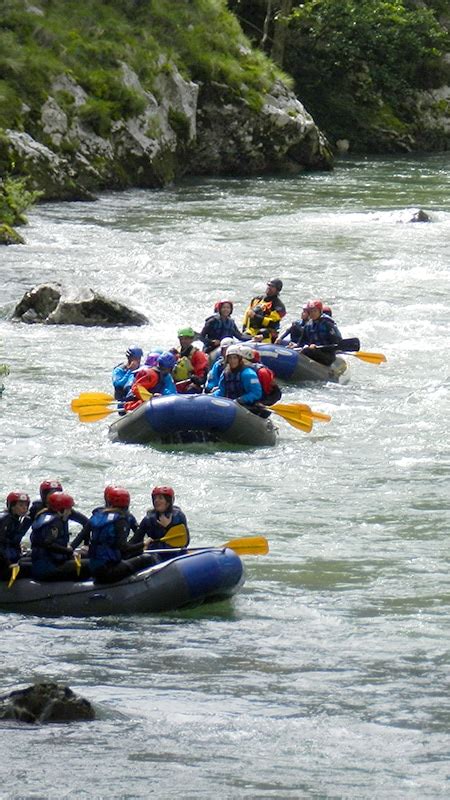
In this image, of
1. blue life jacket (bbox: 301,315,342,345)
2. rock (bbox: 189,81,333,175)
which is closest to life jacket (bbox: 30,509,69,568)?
blue life jacket (bbox: 301,315,342,345)

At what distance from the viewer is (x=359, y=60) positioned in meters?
37.7

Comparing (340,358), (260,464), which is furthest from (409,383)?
(260,464)

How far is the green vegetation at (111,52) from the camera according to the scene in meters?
27.7

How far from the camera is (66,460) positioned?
13.1m

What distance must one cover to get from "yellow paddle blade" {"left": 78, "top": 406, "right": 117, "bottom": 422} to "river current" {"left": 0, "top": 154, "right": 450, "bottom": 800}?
200mm

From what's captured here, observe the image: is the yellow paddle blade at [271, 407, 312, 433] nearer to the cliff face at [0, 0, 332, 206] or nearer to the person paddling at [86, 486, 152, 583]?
the person paddling at [86, 486, 152, 583]

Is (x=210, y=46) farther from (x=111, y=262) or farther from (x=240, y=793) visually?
(x=240, y=793)

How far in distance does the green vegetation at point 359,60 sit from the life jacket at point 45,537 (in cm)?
2765

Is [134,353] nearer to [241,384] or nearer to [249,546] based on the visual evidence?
[241,384]

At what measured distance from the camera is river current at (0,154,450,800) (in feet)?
24.6

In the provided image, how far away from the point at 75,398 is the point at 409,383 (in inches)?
146

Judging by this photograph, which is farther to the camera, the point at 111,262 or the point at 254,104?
the point at 254,104

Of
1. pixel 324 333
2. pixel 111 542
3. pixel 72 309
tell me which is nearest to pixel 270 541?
pixel 111 542

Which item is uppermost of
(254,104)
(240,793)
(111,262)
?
(254,104)
